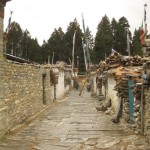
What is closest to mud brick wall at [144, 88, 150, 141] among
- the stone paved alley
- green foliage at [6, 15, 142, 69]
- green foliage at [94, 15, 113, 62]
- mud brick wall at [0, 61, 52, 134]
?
the stone paved alley

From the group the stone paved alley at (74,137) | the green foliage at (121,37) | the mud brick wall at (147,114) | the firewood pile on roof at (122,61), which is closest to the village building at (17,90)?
the stone paved alley at (74,137)

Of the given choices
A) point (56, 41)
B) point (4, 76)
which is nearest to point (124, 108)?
point (4, 76)

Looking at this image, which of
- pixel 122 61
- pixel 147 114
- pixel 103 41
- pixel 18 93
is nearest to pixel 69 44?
pixel 103 41

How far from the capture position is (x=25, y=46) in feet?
214

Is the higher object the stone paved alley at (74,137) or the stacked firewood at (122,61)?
the stacked firewood at (122,61)

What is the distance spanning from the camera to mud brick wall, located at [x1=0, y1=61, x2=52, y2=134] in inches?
472

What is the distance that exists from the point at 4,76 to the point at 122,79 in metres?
4.60

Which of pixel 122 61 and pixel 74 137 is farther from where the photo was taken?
pixel 122 61

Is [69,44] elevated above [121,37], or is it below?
below

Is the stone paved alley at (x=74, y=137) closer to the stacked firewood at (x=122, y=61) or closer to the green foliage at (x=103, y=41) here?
the stacked firewood at (x=122, y=61)

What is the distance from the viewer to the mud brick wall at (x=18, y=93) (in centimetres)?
1198

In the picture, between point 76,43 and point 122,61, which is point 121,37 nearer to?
point 76,43

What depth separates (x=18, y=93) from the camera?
46.8ft

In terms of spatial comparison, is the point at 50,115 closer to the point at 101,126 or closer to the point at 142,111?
the point at 101,126
